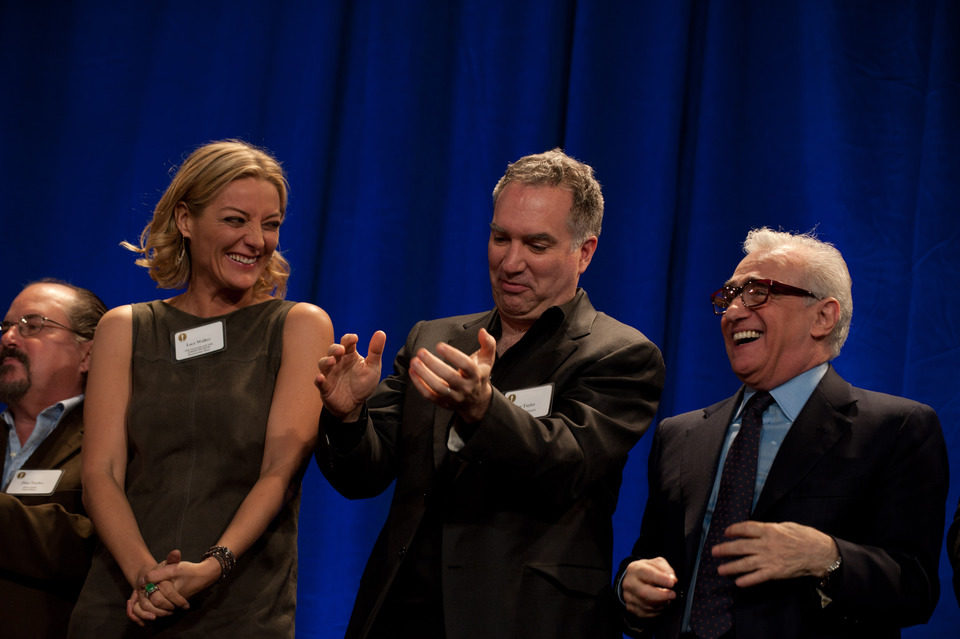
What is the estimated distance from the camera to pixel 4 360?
10.1 ft

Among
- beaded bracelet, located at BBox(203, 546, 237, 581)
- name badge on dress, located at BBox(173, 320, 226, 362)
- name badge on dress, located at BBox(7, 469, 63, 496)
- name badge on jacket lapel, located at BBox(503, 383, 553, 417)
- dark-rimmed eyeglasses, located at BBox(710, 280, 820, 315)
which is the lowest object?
name badge on dress, located at BBox(7, 469, 63, 496)

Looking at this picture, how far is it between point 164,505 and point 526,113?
2108mm

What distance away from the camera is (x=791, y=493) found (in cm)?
211

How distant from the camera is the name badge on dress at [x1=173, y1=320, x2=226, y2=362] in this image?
8.19ft

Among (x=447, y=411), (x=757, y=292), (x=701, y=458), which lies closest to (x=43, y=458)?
(x=447, y=411)

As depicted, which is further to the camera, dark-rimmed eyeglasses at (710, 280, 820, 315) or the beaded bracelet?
dark-rimmed eyeglasses at (710, 280, 820, 315)

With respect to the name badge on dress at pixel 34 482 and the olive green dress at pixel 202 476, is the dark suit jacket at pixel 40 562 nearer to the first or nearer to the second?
the name badge on dress at pixel 34 482

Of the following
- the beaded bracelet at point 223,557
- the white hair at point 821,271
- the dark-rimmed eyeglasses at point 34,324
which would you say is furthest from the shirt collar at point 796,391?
the dark-rimmed eyeglasses at point 34,324

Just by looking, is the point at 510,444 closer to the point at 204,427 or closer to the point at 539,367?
the point at 539,367

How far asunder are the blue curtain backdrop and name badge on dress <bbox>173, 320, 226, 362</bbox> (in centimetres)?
134

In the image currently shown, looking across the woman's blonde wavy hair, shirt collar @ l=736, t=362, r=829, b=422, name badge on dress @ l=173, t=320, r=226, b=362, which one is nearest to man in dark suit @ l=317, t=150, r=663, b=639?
shirt collar @ l=736, t=362, r=829, b=422

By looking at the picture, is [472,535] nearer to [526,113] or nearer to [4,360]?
[4,360]


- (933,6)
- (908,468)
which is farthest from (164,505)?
(933,6)

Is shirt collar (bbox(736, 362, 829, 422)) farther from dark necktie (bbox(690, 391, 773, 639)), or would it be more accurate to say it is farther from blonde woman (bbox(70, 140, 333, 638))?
blonde woman (bbox(70, 140, 333, 638))
